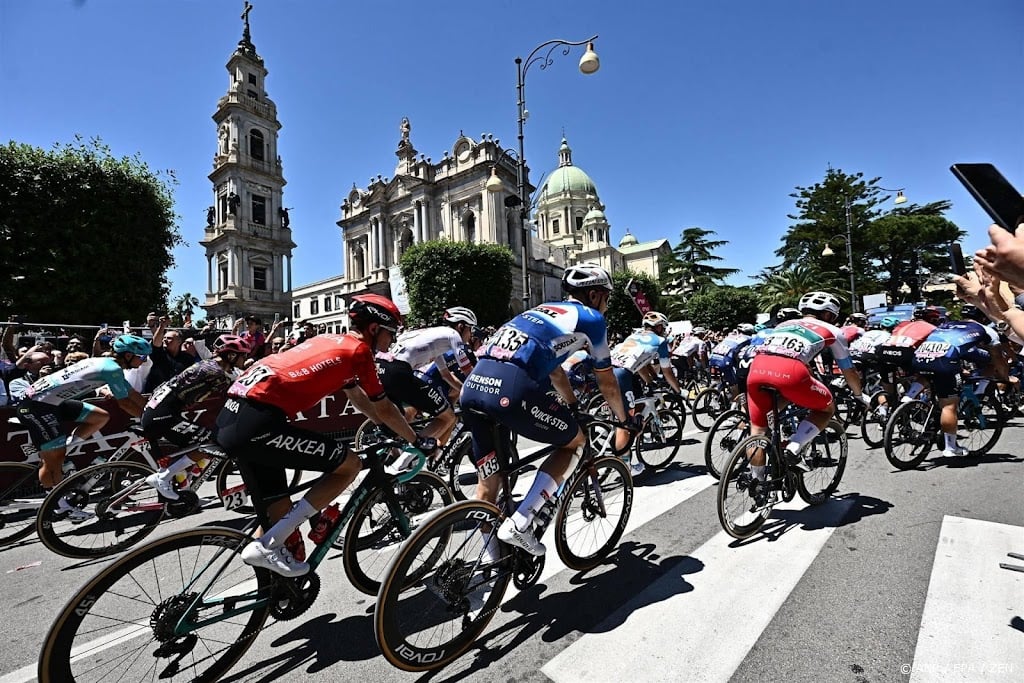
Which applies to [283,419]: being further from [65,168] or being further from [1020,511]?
[65,168]

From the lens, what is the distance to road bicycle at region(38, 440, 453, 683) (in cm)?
218

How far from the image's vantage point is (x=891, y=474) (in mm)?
5711

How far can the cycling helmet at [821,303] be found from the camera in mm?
4766

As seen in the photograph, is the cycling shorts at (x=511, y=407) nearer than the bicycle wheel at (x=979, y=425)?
Yes

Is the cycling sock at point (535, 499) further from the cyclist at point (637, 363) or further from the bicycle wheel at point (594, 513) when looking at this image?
the cyclist at point (637, 363)

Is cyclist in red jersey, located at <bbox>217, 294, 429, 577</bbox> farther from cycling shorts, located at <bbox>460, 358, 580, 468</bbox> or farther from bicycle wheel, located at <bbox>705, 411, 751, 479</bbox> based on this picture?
bicycle wheel, located at <bbox>705, 411, 751, 479</bbox>

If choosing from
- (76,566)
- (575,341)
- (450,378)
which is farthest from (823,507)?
(76,566)

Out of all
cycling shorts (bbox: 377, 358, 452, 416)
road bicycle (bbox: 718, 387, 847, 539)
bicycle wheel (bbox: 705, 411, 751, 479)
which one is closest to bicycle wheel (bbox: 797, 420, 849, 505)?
road bicycle (bbox: 718, 387, 847, 539)

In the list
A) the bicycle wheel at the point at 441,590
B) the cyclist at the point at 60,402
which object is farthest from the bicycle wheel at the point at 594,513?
the cyclist at the point at 60,402

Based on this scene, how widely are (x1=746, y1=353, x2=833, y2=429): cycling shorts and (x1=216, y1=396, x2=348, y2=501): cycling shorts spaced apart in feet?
11.8

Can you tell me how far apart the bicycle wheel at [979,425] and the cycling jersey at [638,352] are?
161 inches

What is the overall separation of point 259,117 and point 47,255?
4529 centimetres

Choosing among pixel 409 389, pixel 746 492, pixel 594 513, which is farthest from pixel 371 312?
pixel 746 492

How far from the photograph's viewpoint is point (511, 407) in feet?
9.73
